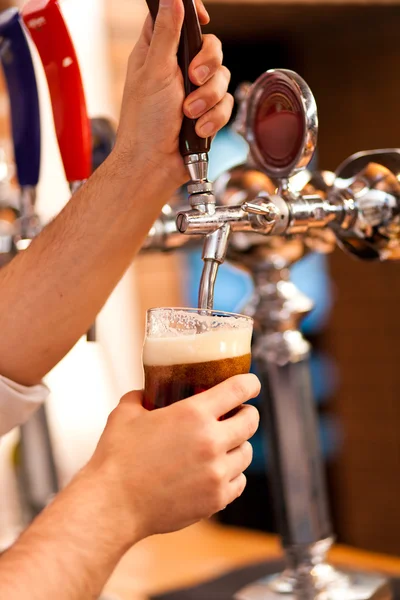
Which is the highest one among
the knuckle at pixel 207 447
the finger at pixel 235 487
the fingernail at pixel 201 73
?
→ the fingernail at pixel 201 73

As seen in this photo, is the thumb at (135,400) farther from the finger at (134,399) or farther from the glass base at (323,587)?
the glass base at (323,587)

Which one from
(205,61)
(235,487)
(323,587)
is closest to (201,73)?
(205,61)

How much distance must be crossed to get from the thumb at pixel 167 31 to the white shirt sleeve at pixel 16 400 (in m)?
0.38

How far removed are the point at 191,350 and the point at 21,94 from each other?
512 mm

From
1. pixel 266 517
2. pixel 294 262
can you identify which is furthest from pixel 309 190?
pixel 266 517

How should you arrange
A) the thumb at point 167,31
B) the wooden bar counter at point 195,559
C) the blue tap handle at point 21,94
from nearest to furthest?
the thumb at point 167,31 → the blue tap handle at point 21,94 → the wooden bar counter at point 195,559

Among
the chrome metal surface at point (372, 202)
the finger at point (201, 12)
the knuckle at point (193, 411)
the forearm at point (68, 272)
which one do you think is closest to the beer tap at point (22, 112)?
the forearm at point (68, 272)

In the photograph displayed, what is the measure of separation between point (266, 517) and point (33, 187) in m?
3.72

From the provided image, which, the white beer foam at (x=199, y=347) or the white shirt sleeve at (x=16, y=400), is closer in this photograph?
the white beer foam at (x=199, y=347)

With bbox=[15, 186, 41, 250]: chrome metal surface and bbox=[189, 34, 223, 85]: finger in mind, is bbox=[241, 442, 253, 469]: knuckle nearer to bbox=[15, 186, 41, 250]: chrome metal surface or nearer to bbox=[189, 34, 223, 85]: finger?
bbox=[189, 34, 223, 85]: finger

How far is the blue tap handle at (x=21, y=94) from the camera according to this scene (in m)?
0.94

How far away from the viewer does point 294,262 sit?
3.15ft

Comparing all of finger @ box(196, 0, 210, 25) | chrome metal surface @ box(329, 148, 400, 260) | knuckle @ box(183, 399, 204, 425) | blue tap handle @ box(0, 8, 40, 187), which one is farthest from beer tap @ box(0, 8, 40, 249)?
knuckle @ box(183, 399, 204, 425)

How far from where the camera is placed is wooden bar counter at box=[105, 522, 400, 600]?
1119mm
